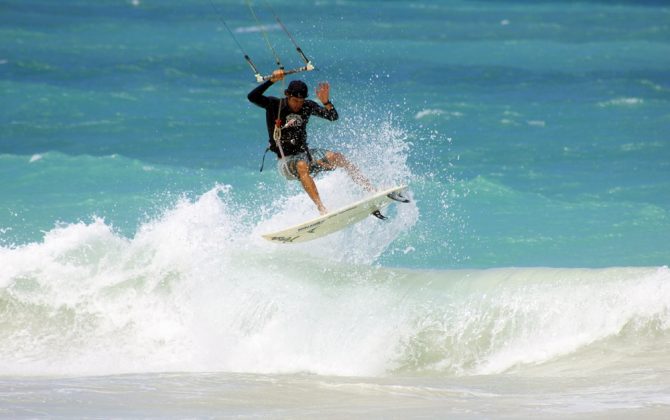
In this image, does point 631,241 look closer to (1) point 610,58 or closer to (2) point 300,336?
(2) point 300,336

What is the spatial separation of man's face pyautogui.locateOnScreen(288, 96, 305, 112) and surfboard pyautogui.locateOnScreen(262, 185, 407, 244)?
3.14ft

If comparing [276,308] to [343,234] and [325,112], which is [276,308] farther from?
[343,234]

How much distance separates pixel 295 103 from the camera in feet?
35.9

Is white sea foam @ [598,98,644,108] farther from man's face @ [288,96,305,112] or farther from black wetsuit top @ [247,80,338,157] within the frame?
man's face @ [288,96,305,112]

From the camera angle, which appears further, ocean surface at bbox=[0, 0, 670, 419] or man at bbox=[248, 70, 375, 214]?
man at bbox=[248, 70, 375, 214]

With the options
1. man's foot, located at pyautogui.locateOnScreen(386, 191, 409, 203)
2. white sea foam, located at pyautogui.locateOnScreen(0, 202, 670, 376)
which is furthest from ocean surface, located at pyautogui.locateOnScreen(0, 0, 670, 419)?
man's foot, located at pyautogui.locateOnScreen(386, 191, 409, 203)

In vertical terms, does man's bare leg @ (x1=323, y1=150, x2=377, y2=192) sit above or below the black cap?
below

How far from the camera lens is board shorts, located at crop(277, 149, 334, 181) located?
11102 mm

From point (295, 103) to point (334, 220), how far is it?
43.5 inches

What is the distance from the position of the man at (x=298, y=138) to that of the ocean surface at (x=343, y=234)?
1340mm

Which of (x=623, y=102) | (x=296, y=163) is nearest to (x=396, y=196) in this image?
(x=296, y=163)

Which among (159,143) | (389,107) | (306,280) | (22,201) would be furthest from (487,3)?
(306,280)

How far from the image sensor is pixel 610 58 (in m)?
29.2

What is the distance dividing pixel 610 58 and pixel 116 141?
41.9 ft
